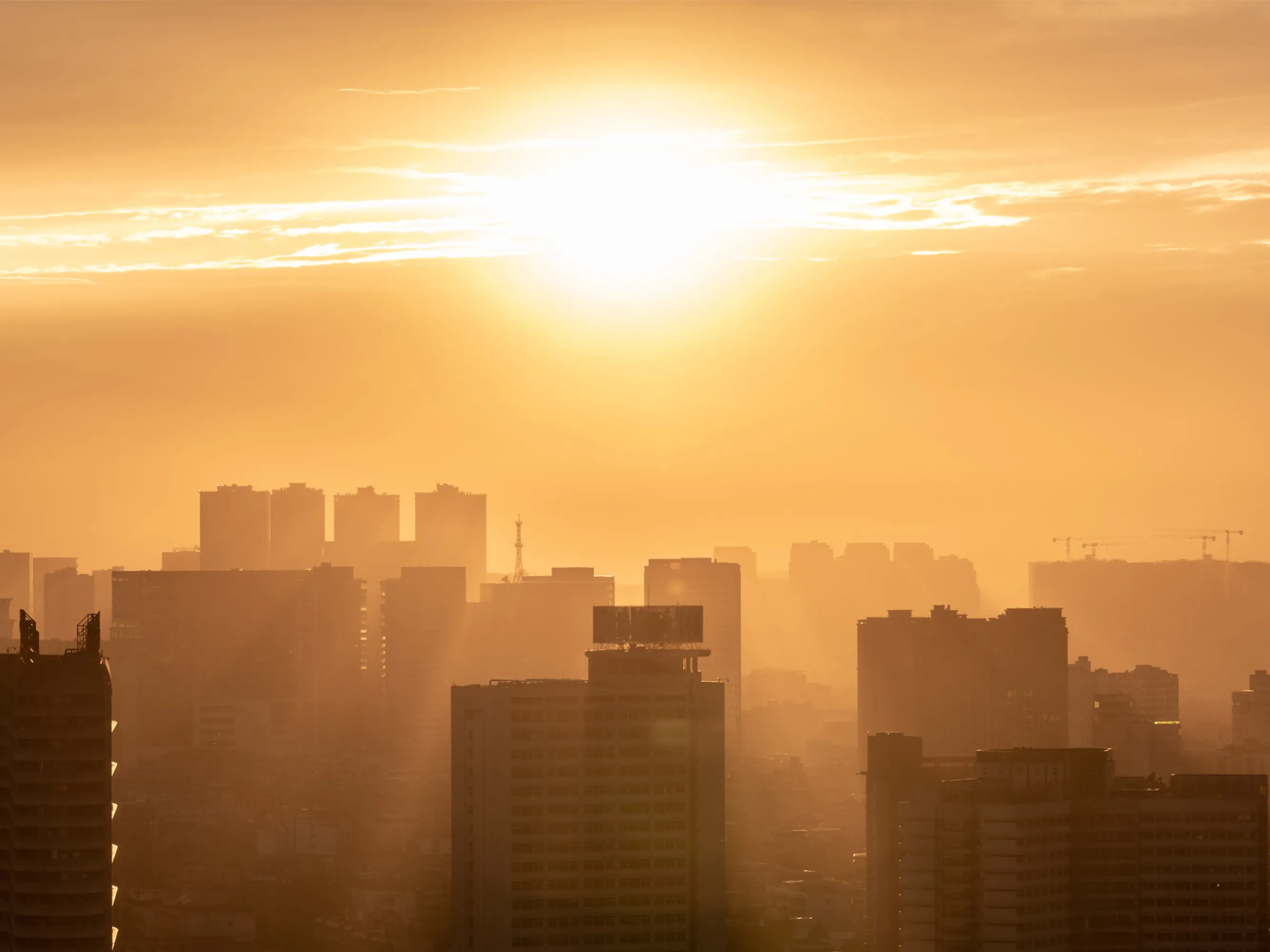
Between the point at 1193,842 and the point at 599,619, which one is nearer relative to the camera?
the point at 1193,842

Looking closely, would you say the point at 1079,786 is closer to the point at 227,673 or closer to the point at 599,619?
the point at 599,619

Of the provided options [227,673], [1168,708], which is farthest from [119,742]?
[1168,708]

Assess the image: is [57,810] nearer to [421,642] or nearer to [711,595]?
[421,642]

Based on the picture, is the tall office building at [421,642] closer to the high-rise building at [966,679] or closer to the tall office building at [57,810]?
the high-rise building at [966,679]

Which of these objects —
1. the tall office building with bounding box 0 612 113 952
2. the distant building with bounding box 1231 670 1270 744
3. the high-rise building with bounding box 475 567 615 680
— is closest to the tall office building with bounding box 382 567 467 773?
the high-rise building with bounding box 475 567 615 680

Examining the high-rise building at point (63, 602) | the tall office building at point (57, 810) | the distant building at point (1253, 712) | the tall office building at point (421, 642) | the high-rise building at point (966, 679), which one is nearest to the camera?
the tall office building at point (57, 810)

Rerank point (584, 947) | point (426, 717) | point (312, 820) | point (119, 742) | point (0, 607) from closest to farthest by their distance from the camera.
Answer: point (584, 947), point (312, 820), point (119, 742), point (426, 717), point (0, 607)

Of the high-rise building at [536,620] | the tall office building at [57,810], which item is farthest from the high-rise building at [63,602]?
the tall office building at [57,810]
